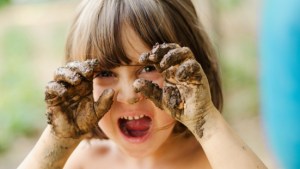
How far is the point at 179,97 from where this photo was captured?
1.03 metres

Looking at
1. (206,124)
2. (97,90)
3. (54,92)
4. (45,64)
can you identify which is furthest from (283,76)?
(45,64)

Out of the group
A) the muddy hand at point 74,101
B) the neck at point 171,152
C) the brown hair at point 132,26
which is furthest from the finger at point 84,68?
the neck at point 171,152

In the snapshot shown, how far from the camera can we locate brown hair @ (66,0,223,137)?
117 centimetres

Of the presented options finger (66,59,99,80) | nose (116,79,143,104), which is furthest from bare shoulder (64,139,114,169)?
finger (66,59,99,80)

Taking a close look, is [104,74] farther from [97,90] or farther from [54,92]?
[54,92]

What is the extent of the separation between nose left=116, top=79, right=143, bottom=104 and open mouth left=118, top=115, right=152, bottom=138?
48 mm

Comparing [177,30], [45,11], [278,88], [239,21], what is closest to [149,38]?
[177,30]

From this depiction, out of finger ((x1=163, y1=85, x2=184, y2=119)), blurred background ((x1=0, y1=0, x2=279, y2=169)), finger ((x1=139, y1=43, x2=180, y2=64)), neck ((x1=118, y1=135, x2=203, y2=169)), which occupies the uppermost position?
finger ((x1=139, y1=43, x2=180, y2=64))

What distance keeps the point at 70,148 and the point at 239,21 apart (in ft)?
6.80

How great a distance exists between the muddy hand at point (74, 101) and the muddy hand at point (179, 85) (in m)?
0.09

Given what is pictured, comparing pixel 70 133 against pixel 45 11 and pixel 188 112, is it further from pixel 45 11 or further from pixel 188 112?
pixel 45 11

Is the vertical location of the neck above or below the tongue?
below

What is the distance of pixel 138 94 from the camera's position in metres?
1.14

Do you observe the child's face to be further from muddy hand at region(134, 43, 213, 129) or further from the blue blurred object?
the blue blurred object
